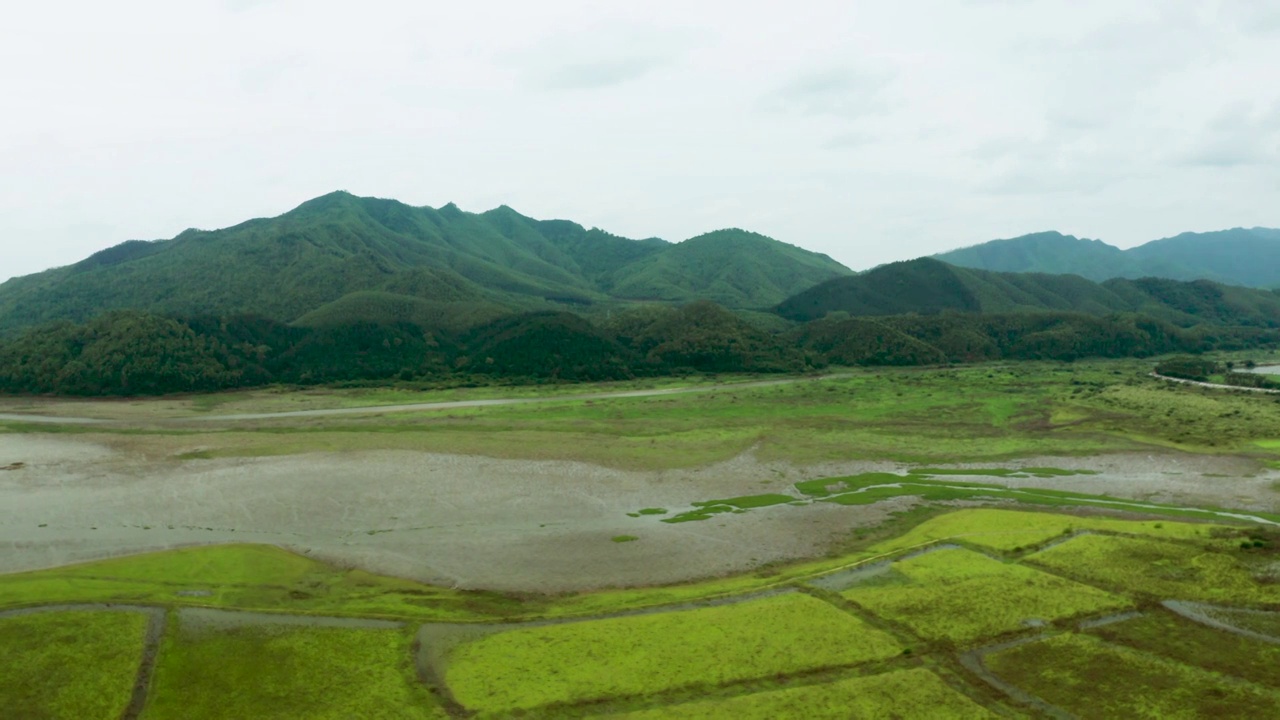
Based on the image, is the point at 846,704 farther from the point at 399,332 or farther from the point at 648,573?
the point at 399,332

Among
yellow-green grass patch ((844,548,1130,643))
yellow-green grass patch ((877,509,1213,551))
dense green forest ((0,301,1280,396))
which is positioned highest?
dense green forest ((0,301,1280,396))

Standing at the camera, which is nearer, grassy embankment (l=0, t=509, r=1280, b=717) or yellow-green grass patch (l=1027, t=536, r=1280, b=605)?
grassy embankment (l=0, t=509, r=1280, b=717)

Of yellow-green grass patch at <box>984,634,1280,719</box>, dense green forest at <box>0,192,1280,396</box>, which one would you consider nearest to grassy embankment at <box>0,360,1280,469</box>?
dense green forest at <box>0,192,1280,396</box>

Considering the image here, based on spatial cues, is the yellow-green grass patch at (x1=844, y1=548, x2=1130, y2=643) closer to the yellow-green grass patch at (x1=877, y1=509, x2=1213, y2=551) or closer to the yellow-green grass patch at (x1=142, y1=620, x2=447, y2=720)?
the yellow-green grass patch at (x1=877, y1=509, x2=1213, y2=551)

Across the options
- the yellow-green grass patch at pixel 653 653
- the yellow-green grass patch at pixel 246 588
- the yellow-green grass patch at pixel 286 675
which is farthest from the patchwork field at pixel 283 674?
the yellow-green grass patch at pixel 246 588

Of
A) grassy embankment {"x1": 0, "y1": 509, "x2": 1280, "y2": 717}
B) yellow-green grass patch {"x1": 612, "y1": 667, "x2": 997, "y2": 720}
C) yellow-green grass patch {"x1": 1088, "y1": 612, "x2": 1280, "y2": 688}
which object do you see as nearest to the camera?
yellow-green grass patch {"x1": 612, "y1": 667, "x2": 997, "y2": 720}

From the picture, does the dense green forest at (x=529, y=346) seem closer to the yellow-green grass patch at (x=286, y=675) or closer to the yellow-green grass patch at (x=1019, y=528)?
the yellow-green grass patch at (x=1019, y=528)
